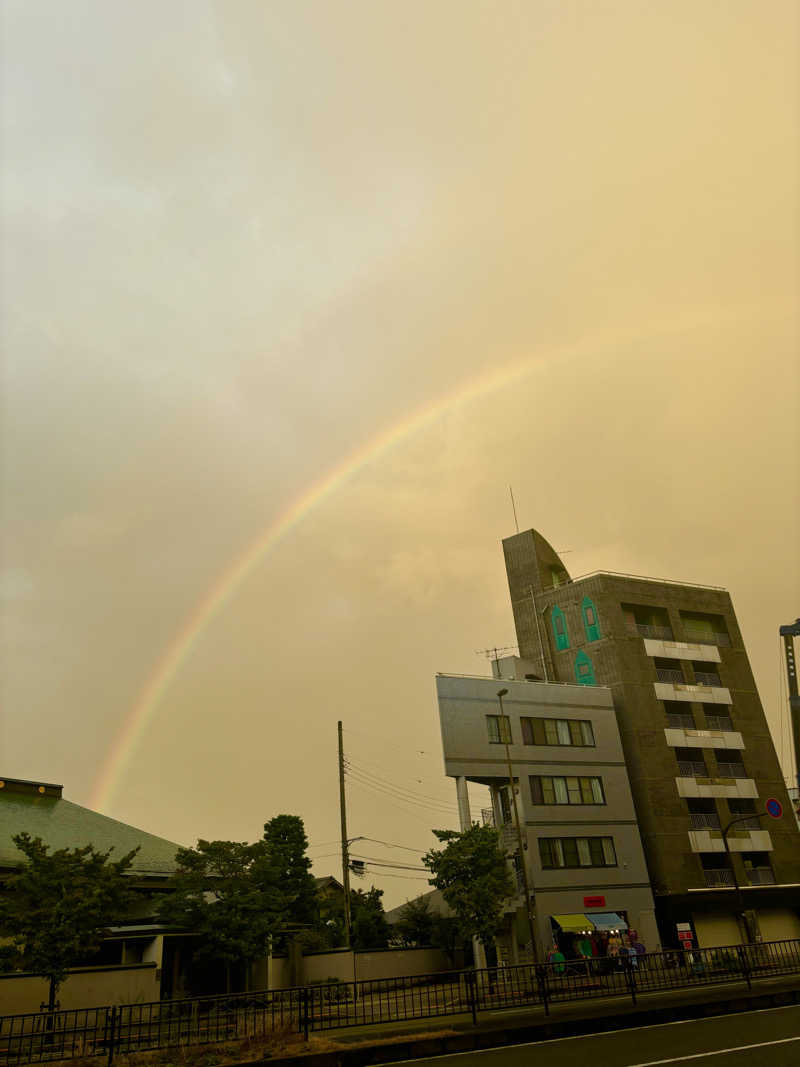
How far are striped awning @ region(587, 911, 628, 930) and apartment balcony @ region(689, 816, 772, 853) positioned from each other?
780cm

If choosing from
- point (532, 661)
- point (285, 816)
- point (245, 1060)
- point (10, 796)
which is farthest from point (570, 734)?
point (245, 1060)

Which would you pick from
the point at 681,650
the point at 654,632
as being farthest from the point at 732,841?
the point at 654,632

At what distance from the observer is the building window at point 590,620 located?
54.2 meters

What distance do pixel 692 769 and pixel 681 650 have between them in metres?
8.35

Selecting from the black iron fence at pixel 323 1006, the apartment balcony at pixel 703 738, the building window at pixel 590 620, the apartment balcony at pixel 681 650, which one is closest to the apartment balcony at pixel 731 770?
the apartment balcony at pixel 703 738

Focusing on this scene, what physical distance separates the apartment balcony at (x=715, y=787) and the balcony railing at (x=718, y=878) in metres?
4.64

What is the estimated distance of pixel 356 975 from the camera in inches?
1489

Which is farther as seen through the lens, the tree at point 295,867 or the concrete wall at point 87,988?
the tree at point 295,867

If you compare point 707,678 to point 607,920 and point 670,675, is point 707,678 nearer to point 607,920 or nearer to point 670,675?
point 670,675

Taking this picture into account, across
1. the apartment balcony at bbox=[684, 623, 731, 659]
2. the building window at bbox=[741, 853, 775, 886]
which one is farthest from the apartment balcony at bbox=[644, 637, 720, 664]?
the building window at bbox=[741, 853, 775, 886]

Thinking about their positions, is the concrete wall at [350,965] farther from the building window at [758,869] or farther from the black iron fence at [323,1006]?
the building window at [758,869]

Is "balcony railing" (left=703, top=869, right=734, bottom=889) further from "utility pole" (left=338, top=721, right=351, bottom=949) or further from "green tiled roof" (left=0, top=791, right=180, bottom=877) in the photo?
"green tiled roof" (left=0, top=791, right=180, bottom=877)

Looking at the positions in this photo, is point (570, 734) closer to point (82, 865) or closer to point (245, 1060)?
point (82, 865)

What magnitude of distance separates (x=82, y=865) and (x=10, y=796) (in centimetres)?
1609
